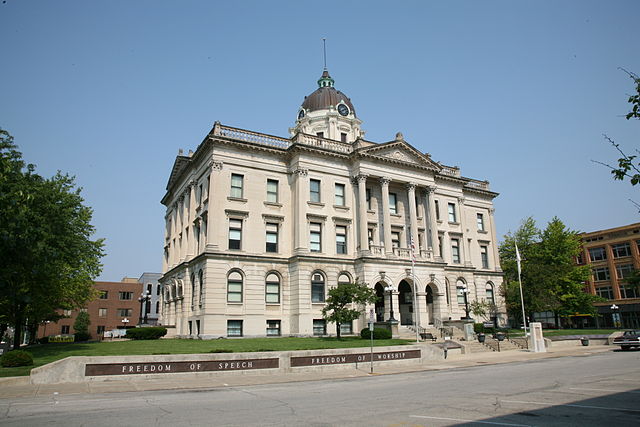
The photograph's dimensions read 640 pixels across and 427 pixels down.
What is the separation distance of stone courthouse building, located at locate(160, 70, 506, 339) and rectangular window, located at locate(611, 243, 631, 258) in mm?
43254

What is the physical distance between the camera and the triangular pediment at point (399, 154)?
46.0 metres

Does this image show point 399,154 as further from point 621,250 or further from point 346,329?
point 621,250

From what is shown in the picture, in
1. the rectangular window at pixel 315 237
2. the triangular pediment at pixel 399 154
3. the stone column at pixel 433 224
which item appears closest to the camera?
the rectangular window at pixel 315 237

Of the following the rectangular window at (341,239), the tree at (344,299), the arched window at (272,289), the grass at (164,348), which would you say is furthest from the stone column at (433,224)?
the grass at (164,348)

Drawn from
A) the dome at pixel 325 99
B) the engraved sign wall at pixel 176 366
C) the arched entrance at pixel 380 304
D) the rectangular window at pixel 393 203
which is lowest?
the engraved sign wall at pixel 176 366

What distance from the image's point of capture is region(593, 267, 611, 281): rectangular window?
3177 inches

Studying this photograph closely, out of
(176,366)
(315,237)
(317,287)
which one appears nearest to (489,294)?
(317,287)

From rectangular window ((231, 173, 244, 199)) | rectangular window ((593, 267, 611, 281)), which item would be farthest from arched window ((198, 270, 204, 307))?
rectangular window ((593, 267, 611, 281))

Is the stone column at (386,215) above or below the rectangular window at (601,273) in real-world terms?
above

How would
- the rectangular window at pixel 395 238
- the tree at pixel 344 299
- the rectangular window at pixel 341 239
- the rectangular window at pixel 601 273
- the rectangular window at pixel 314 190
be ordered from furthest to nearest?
the rectangular window at pixel 601 273
the rectangular window at pixel 395 238
the rectangular window at pixel 341 239
the rectangular window at pixel 314 190
the tree at pixel 344 299

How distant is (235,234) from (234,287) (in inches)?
188

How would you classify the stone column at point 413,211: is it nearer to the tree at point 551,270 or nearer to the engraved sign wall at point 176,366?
the tree at point 551,270

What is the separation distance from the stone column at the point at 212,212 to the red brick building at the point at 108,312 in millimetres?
54366

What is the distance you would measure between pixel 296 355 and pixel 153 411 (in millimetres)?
11159
